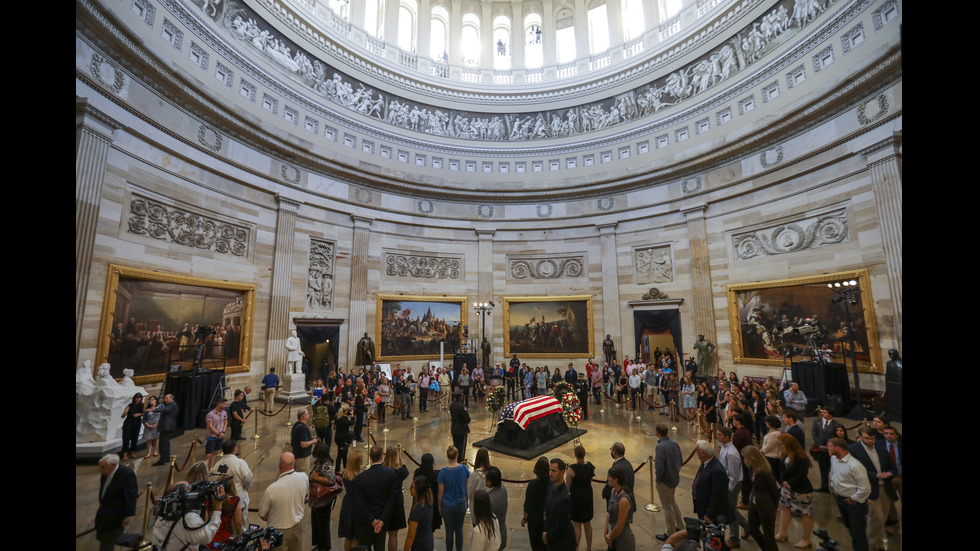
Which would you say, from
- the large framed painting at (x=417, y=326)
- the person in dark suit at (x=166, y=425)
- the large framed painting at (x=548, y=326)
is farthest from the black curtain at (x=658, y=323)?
the person in dark suit at (x=166, y=425)

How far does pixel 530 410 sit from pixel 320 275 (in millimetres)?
12085

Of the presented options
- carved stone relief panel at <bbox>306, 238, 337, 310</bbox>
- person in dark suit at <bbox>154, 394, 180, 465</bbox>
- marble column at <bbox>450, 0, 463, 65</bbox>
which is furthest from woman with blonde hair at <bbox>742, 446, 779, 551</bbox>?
marble column at <bbox>450, 0, 463, 65</bbox>

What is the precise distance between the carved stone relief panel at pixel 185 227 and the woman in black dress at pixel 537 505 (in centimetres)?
1362

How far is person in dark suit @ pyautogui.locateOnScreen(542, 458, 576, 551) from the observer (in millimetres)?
4098

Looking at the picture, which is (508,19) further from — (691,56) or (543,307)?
(543,307)

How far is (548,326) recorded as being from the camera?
20375mm

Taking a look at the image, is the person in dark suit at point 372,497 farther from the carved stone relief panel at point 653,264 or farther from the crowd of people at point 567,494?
the carved stone relief panel at point 653,264

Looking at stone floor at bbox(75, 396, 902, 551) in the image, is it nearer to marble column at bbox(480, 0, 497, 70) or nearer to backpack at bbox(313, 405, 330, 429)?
backpack at bbox(313, 405, 330, 429)

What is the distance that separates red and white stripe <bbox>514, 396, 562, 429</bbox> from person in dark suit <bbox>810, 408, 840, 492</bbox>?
16.8 ft

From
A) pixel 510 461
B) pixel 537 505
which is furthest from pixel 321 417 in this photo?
pixel 537 505

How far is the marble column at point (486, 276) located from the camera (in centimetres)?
2055

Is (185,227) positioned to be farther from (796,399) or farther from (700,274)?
(700,274)

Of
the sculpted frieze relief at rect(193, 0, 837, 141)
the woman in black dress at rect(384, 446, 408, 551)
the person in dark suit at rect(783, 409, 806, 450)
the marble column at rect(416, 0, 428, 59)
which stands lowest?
the woman in black dress at rect(384, 446, 408, 551)

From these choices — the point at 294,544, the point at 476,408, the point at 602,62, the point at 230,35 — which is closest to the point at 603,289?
the point at 476,408
